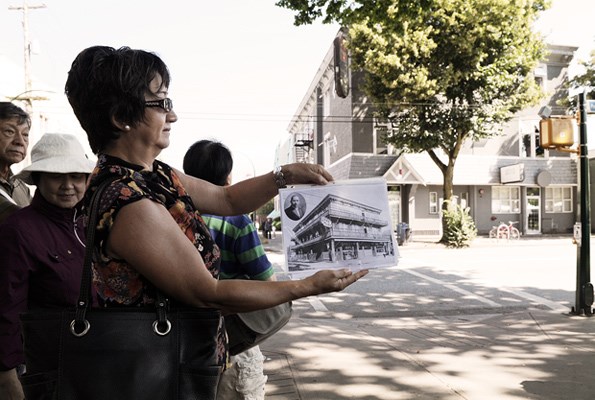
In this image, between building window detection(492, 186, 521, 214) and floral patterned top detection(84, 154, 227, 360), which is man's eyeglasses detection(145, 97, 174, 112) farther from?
building window detection(492, 186, 521, 214)

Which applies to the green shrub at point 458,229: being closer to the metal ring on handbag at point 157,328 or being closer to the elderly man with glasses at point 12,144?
the elderly man with glasses at point 12,144

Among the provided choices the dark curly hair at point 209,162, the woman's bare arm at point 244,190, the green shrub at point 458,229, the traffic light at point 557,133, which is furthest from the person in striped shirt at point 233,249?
the green shrub at point 458,229

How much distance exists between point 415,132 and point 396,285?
11742mm

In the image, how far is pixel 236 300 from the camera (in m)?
1.42

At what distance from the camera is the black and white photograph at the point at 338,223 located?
1843mm

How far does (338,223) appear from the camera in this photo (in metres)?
1.87

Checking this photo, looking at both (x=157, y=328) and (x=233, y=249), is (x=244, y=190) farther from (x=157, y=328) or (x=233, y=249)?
(x=157, y=328)

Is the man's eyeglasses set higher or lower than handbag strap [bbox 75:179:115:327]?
higher

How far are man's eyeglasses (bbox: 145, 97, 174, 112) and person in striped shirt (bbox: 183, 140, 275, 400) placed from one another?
105 cm

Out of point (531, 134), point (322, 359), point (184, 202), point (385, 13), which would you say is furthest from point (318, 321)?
point (531, 134)

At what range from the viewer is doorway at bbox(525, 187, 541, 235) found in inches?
1162

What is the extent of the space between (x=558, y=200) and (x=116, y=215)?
32.8 m

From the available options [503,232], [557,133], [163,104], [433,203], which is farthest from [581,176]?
[433,203]

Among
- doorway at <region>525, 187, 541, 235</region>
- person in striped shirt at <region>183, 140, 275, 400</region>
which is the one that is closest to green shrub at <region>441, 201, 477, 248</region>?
doorway at <region>525, 187, 541, 235</region>
